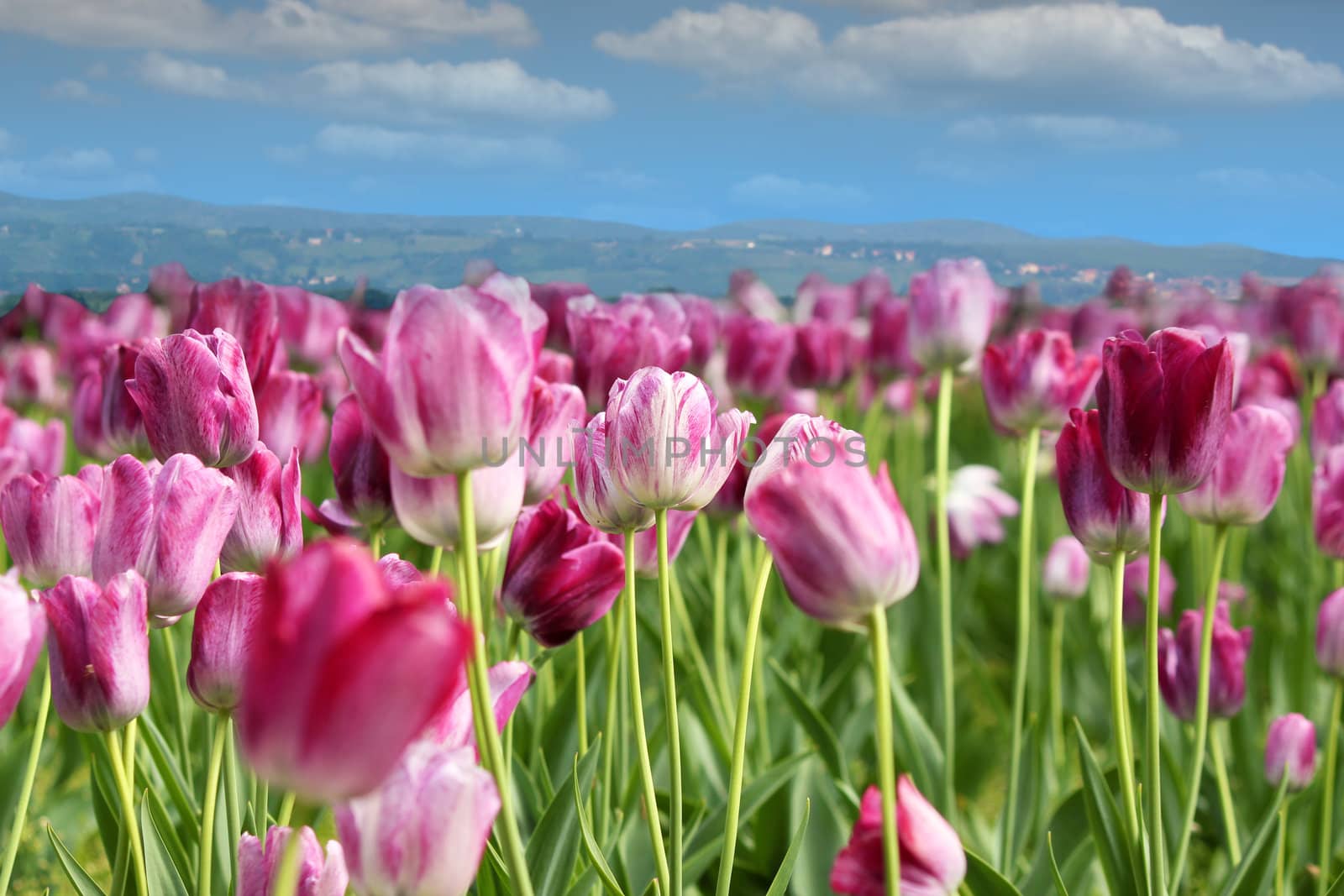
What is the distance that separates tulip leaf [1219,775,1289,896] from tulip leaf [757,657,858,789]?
551 millimetres

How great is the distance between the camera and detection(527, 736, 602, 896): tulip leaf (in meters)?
1.01

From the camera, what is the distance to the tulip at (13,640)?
1.85ft

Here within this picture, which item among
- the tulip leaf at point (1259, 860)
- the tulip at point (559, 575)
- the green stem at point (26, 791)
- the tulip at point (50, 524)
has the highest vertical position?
the tulip at point (50, 524)

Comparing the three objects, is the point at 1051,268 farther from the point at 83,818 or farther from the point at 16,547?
the point at 16,547

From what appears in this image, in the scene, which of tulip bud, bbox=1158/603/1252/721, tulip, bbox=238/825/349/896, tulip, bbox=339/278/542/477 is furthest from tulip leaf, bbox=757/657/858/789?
tulip, bbox=339/278/542/477

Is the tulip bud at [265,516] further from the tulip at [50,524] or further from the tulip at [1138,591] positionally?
the tulip at [1138,591]

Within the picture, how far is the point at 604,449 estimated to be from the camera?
89 centimetres

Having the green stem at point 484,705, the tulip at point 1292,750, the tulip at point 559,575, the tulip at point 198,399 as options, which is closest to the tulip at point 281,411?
the tulip at point 198,399

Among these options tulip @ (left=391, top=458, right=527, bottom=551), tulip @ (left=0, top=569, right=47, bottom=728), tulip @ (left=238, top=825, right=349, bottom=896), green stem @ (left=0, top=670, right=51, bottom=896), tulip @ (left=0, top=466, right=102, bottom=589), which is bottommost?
green stem @ (left=0, top=670, right=51, bottom=896)

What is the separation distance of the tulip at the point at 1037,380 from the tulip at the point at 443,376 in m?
1.19

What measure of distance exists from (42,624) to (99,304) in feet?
13.0

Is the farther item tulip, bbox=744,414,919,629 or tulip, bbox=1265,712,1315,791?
tulip, bbox=1265,712,1315,791

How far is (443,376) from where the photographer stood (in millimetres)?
618

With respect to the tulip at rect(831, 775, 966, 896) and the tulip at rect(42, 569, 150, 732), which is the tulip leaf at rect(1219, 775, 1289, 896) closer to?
the tulip at rect(831, 775, 966, 896)
